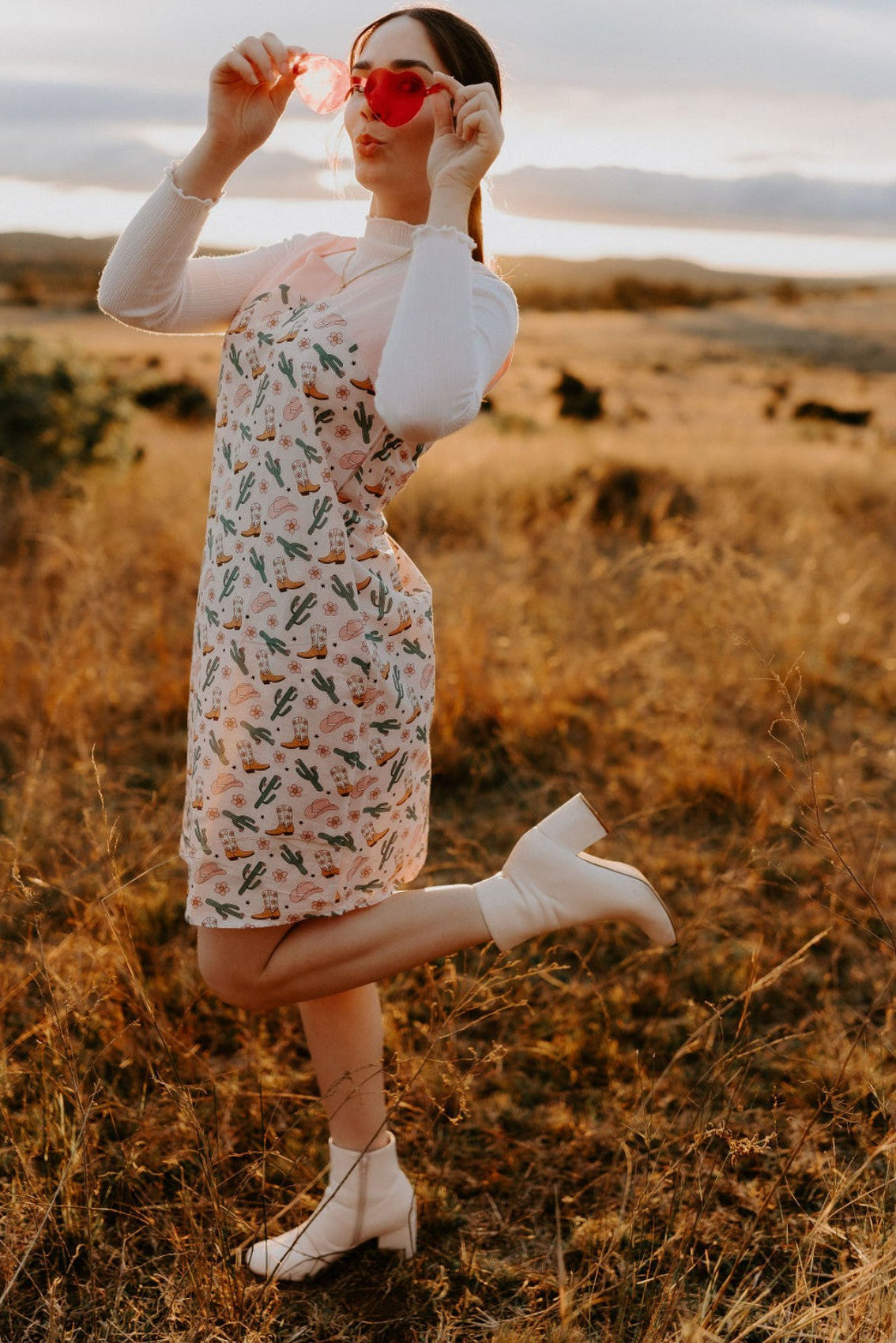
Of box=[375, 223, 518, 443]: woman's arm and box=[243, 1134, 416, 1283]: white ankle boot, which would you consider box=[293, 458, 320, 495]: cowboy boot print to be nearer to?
box=[375, 223, 518, 443]: woman's arm

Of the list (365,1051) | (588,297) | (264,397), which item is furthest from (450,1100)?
(588,297)

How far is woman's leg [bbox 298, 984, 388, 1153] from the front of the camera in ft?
6.46

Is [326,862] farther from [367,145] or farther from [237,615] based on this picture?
[367,145]

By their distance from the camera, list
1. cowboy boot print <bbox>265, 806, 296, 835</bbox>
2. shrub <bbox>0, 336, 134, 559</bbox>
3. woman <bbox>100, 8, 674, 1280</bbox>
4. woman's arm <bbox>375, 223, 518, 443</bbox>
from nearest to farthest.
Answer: woman's arm <bbox>375, 223, 518, 443</bbox>
woman <bbox>100, 8, 674, 1280</bbox>
cowboy boot print <bbox>265, 806, 296, 835</bbox>
shrub <bbox>0, 336, 134, 559</bbox>

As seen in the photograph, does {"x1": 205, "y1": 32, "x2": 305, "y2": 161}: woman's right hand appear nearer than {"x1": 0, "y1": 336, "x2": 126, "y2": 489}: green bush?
Yes

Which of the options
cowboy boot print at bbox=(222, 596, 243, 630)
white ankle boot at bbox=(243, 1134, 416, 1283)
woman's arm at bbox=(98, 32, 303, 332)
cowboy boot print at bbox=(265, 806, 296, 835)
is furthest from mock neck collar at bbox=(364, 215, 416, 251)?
white ankle boot at bbox=(243, 1134, 416, 1283)

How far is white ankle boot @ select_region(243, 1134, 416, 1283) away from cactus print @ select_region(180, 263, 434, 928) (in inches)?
20.3

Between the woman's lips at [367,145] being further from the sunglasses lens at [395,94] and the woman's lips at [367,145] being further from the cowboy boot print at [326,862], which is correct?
the cowboy boot print at [326,862]

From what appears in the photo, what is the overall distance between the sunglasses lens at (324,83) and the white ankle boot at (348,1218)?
66.5 inches

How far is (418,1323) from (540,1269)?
Result: 0.25 meters

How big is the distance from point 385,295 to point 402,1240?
160 centimetres

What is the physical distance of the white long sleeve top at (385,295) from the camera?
1505mm

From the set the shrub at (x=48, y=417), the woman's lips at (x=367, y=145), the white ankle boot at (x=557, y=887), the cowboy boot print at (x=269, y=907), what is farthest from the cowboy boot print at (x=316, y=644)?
the shrub at (x=48, y=417)

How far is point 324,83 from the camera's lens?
5.45 ft
